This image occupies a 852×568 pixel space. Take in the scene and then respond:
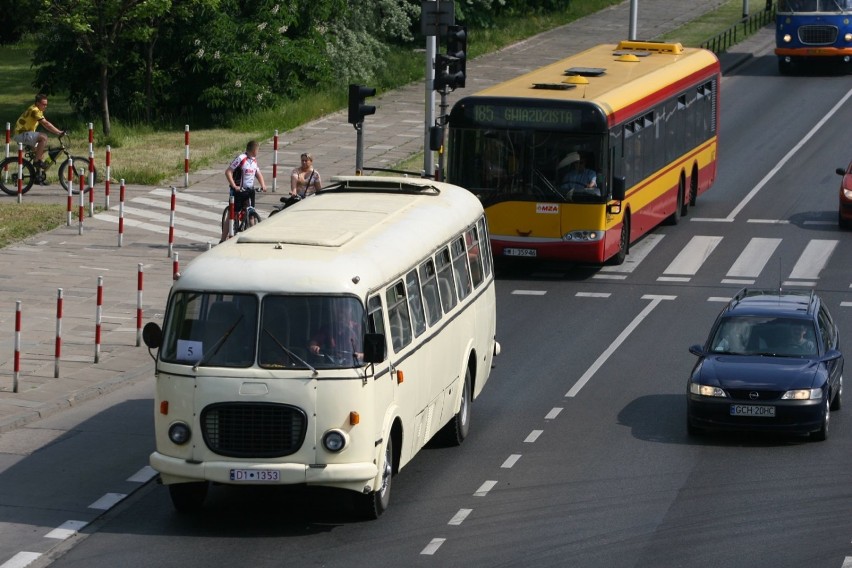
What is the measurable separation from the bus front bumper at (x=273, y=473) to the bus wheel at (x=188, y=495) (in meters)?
0.58

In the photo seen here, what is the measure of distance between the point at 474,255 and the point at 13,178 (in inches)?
→ 676

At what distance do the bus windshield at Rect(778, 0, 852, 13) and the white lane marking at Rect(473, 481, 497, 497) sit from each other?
39.9 m

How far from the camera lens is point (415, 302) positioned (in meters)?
16.2

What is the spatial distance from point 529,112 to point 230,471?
13651 millimetres

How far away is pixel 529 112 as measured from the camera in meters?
26.8

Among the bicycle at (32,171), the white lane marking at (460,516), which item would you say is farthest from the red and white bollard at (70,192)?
the white lane marking at (460,516)

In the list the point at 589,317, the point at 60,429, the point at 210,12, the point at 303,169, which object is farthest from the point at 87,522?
the point at 210,12

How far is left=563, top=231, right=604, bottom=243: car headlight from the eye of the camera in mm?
26984

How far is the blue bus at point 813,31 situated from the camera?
53000 mm

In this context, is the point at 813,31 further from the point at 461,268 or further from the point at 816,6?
the point at 461,268

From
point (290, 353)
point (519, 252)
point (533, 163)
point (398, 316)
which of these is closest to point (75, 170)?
point (519, 252)

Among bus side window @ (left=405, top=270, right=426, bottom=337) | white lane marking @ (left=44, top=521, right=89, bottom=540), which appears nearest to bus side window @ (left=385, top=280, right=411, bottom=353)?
bus side window @ (left=405, top=270, right=426, bottom=337)

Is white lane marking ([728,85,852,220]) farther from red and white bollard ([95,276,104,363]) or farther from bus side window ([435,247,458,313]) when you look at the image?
bus side window ([435,247,458,313])

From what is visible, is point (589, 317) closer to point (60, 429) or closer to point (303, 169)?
point (303, 169)
